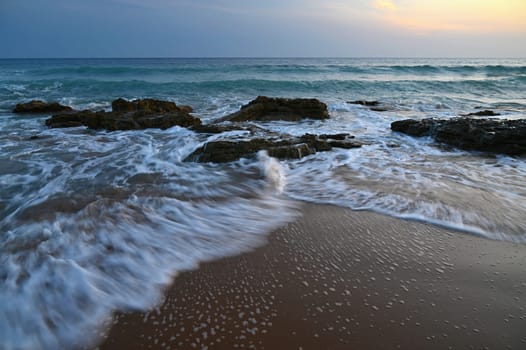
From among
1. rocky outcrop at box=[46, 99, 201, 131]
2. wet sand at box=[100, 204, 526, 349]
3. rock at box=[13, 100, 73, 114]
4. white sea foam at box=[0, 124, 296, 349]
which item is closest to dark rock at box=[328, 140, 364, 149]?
white sea foam at box=[0, 124, 296, 349]

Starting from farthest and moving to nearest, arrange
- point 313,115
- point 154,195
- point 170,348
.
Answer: point 313,115, point 154,195, point 170,348

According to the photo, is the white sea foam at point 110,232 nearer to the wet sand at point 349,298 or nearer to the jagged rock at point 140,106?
the wet sand at point 349,298

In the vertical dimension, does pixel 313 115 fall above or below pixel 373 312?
above

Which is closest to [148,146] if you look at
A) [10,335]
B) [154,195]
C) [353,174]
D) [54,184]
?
[54,184]

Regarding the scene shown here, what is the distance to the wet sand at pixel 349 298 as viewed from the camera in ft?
5.81

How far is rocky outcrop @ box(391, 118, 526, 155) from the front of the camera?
590 centimetres

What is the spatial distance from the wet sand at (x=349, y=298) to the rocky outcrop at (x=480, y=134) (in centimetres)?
406

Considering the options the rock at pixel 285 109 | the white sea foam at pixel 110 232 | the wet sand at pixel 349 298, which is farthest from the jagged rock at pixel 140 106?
the wet sand at pixel 349 298

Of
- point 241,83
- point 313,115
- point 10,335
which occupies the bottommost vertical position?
point 10,335

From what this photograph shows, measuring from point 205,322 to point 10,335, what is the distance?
3.81 feet

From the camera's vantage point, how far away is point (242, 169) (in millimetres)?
5027

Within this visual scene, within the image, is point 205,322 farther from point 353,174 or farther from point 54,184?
point 54,184

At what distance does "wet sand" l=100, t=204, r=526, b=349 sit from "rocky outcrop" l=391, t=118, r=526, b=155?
406 cm

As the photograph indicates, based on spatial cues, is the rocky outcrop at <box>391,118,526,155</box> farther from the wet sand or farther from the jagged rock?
the jagged rock
